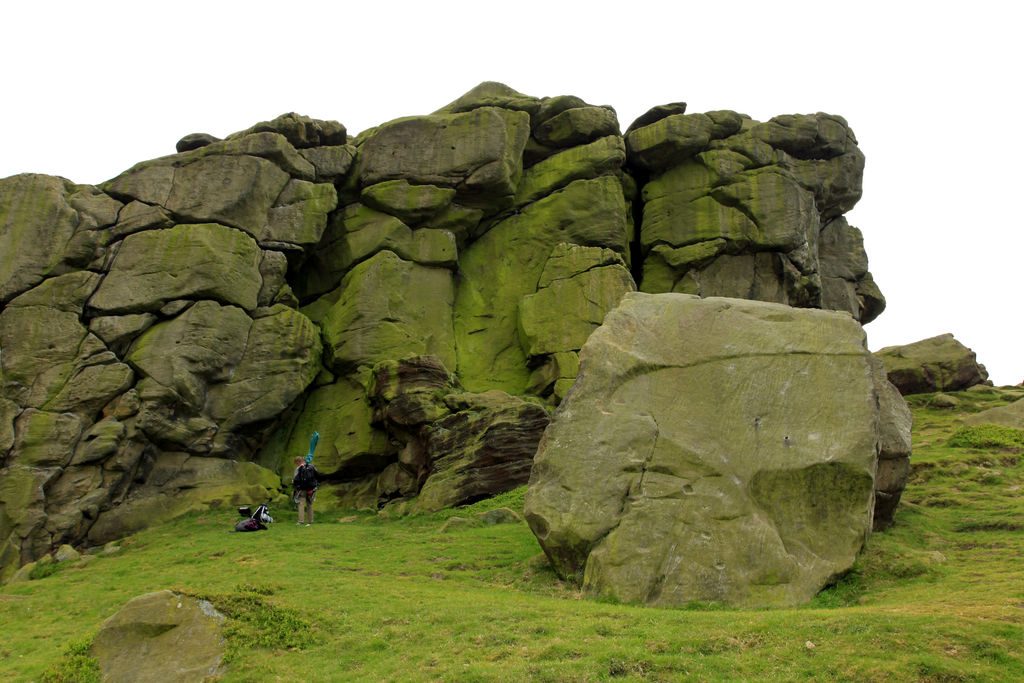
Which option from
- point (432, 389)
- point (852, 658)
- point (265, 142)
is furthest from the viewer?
point (265, 142)

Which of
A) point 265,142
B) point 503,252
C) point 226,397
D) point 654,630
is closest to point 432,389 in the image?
point 226,397

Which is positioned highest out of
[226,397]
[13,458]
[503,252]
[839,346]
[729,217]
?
[729,217]

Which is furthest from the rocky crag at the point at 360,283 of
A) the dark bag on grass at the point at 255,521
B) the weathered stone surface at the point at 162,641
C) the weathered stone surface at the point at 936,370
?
the weathered stone surface at the point at 162,641

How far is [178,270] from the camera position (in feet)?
111

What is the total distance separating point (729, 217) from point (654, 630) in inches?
1343

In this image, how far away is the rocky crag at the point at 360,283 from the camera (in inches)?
1187

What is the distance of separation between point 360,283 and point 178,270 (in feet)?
28.6

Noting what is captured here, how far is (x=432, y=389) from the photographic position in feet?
107

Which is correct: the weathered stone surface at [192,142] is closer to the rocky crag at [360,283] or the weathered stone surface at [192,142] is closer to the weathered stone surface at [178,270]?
the rocky crag at [360,283]

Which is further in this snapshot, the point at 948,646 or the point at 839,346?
the point at 839,346

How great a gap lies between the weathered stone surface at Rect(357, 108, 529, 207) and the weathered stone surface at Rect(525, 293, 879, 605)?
2282cm

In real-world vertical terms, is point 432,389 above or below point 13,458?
above

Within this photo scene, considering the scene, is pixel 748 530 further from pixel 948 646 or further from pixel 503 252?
pixel 503 252

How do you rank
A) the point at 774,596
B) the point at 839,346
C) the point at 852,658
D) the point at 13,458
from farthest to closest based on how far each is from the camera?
the point at 13,458 < the point at 839,346 < the point at 774,596 < the point at 852,658
